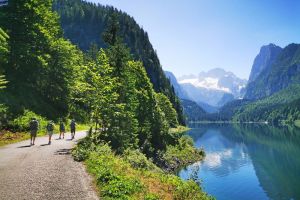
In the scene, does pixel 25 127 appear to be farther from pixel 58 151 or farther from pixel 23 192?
pixel 23 192

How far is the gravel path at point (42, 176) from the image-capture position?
66.4ft

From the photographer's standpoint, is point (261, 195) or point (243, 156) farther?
point (243, 156)

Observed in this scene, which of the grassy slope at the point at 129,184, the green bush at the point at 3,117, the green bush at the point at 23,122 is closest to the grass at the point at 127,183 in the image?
the grassy slope at the point at 129,184

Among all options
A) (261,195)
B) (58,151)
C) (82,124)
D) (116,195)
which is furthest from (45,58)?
(116,195)

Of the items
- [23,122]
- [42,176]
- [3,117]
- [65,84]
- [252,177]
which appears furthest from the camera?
[252,177]

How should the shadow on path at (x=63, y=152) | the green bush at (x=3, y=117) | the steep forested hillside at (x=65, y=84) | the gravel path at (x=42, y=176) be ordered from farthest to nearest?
the green bush at (x=3, y=117)
the steep forested hillside at (x=65, y=84)
the shadow on path at (x=63, y=152)
the gravel path at (x=42, y=176)

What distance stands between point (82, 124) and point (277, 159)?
221 ft

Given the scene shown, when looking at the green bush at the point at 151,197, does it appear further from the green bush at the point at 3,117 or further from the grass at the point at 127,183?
the green bush at the point at 3,117

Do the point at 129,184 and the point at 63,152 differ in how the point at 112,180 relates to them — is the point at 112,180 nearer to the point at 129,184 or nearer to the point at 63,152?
the point at 129,184

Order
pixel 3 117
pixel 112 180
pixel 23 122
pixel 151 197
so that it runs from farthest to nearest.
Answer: pixel 23 122, pixel 3 117, pixel 112 180, pixel 151 197

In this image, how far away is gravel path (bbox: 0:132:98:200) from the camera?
66.4 ft

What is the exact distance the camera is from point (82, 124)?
7544cm

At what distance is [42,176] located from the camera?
24.1m

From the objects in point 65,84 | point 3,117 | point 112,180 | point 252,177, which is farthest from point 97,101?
point 252,177
